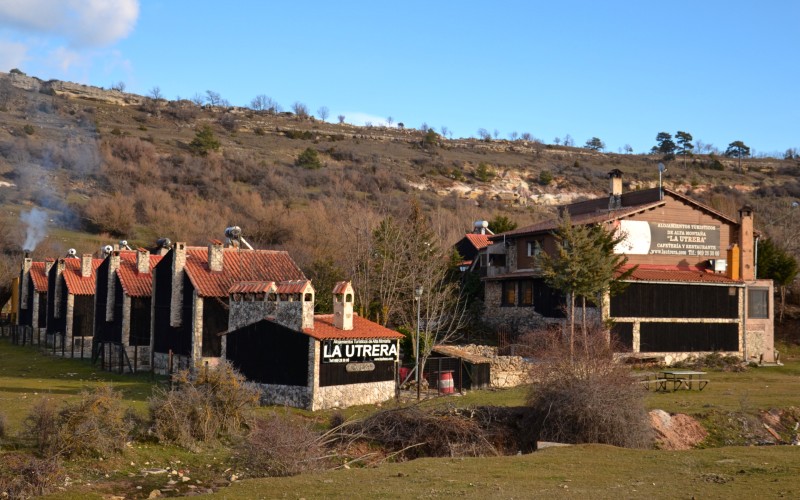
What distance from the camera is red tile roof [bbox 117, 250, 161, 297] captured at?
164ft

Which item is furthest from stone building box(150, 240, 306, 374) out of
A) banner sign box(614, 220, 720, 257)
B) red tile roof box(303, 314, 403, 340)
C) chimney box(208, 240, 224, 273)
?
banner sign box(614, 220, 720, 257)

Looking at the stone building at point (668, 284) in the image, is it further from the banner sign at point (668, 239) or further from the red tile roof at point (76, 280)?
the red tile roof at point (76, 280)

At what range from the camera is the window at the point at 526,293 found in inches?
2047

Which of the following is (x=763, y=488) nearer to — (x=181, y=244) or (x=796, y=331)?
(x=181, y=244)

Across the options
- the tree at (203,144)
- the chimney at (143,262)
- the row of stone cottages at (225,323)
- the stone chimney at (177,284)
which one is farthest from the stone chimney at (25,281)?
the tree at (203,144)

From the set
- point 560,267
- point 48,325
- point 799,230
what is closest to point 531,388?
point 560,267

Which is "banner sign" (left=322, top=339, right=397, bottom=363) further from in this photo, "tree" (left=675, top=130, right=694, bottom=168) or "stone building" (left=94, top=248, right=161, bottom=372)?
"tree" (left=675, top=130, right=694, bottom=168)

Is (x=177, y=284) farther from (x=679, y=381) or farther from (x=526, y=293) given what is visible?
(x=679, y=381)

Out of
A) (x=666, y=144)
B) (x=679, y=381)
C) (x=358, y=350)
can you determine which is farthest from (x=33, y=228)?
(x=666, y=144)

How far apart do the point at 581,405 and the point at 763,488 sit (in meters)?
8.74

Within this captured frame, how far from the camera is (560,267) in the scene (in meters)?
43.3

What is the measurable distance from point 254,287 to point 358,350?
214 inches

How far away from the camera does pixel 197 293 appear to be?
138 feet

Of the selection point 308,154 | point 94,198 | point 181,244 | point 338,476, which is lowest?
point 338,476
